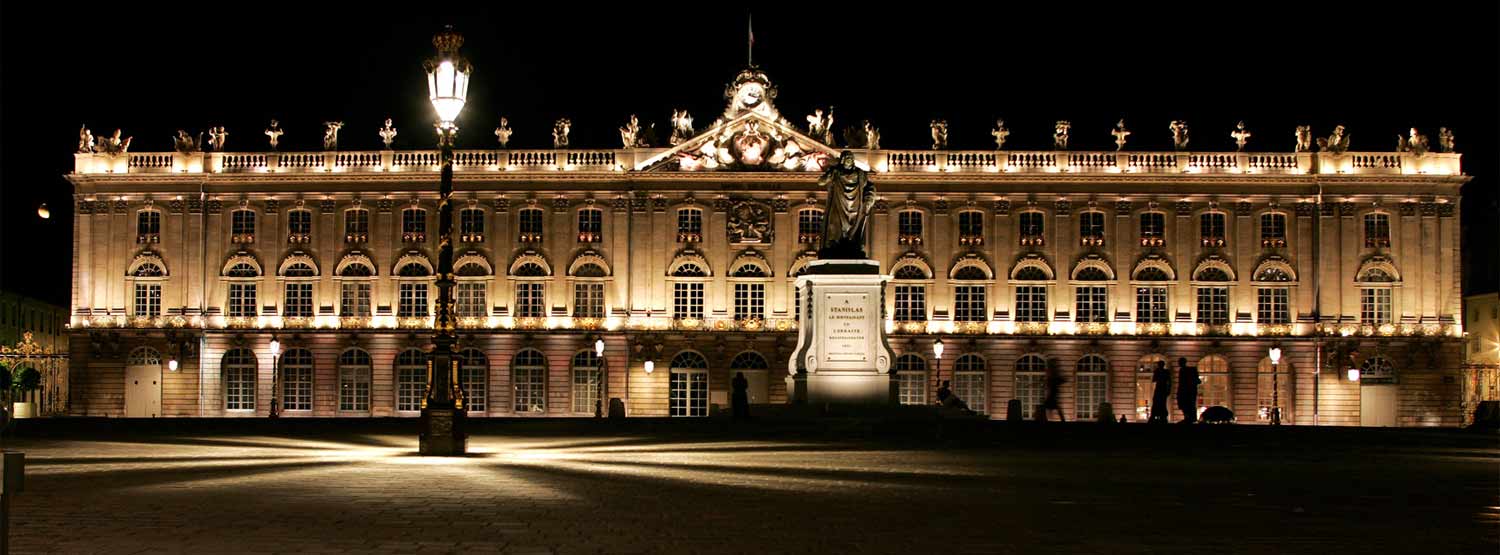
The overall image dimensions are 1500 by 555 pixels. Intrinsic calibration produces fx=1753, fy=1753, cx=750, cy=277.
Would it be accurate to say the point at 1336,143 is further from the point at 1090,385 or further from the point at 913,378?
the point at 913,378

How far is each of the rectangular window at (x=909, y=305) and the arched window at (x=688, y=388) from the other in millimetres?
6932

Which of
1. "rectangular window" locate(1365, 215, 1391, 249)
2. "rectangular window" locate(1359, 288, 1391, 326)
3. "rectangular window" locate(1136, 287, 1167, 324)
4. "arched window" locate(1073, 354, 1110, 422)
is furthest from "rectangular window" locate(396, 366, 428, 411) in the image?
"rectangular window" locate(1365, 215, 1391, 249)

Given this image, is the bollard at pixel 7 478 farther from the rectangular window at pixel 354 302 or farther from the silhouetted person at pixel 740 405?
the rectangular window at pixel 354 302

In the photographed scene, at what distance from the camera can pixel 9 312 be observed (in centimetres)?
7612

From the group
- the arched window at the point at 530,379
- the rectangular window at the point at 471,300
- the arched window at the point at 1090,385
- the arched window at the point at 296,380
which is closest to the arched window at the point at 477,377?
the arched window at the point at 530,379

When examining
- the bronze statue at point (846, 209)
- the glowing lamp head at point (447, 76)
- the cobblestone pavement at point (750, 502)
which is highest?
the glowing lamp head at point (447, 76)

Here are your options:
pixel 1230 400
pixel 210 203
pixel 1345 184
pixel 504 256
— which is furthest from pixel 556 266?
pixel 1345 184

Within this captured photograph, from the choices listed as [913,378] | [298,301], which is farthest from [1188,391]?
[298,301]

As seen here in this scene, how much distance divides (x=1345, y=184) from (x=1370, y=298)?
4.02 metres

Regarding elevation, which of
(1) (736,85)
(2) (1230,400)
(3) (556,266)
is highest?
(1) (736,85)

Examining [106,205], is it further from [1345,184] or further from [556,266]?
[1345,184]

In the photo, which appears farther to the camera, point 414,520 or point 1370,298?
point 1370,298

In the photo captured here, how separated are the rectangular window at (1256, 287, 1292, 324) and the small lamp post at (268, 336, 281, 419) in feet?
108

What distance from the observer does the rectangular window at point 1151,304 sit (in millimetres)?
60688
